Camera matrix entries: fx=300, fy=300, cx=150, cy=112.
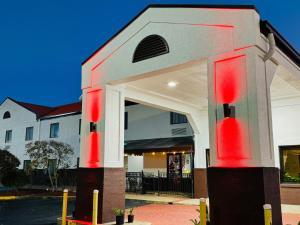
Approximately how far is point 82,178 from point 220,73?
17.8 ft

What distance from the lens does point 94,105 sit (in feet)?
31.7

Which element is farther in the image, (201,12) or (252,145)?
(201,12)

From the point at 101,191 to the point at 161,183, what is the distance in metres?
10.8

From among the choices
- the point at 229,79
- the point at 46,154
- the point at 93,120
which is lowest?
the point at 46,154

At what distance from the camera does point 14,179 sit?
72.1 feet

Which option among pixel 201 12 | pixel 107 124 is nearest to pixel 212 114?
pixel 201 12

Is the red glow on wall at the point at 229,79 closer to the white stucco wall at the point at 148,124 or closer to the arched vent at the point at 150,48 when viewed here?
the arched vent at the point at 150,48

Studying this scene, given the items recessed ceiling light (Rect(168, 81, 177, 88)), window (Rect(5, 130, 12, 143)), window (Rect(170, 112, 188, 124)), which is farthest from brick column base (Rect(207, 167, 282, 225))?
window (Rect(5, 130, 12, 143))

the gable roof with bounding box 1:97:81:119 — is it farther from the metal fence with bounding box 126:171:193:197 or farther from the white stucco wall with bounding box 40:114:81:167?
the metal fence with bounding box 126:171:193:197

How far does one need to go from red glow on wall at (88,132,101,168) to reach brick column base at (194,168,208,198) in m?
8.41

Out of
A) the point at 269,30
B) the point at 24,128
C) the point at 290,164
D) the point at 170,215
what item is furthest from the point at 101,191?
the point at 24,128

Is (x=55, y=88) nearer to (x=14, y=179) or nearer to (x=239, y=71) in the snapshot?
(x=14, y=179)

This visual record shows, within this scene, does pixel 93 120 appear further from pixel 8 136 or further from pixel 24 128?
pixel 8 136

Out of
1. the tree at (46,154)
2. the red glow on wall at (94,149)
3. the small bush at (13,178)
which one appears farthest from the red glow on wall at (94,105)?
the small bush at (13,178)
